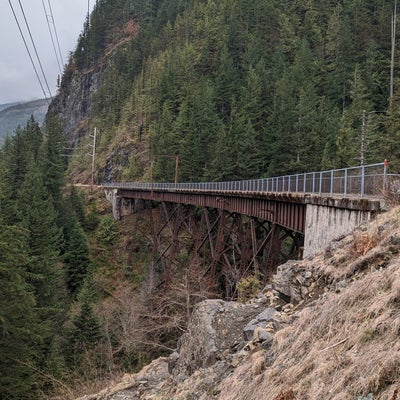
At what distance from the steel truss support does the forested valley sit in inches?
49.9

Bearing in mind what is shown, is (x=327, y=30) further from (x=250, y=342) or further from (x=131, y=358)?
(x=250, y=342)

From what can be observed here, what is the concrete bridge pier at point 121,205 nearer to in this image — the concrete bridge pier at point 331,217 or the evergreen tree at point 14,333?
the evergreen tree at point 14,333

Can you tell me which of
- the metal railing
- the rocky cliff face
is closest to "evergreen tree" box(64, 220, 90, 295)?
the metal railing

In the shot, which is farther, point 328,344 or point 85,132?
point 85,132

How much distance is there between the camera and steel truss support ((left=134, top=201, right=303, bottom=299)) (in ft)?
51.9

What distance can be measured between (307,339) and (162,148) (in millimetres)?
41127

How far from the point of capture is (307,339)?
4.02m

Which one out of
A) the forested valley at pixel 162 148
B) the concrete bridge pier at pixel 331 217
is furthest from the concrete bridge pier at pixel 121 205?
the concrete bridge pier at pixel 331 217

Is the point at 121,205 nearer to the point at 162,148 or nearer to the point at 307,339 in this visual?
the point at 162,148

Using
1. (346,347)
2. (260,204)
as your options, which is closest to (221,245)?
(260,204)

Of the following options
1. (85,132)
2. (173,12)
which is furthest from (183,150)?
(173,12)

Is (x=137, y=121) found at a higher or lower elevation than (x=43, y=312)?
higher

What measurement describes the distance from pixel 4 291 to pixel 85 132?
6868 centimetres

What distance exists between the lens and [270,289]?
7.15 metres
